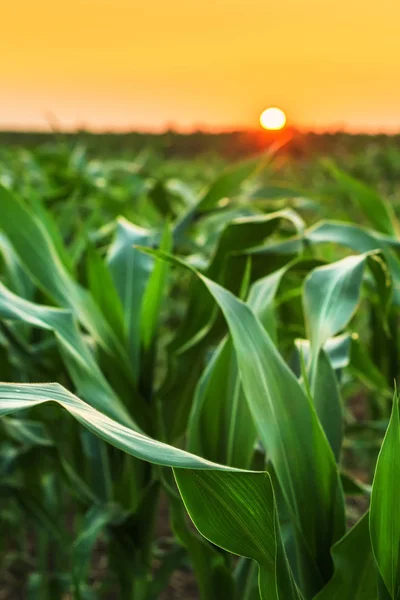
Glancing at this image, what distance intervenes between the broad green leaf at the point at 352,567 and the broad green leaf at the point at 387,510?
0.11ft

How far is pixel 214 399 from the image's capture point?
0.77m

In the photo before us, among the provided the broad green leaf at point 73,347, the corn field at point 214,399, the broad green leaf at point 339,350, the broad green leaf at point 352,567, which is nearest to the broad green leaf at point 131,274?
the corn field at point 214,399

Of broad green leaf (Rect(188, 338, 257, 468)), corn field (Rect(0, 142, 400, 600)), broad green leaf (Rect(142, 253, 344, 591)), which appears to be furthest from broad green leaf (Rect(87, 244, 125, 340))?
broad green leaf (Rect(142, 253, 344, 591))

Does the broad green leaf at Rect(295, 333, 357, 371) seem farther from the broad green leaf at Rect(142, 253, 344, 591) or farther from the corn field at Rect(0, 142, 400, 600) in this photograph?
the broad green leaf at Rect(142, 253, 344, 591)

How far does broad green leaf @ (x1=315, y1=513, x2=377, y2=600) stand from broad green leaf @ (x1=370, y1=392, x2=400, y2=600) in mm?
33

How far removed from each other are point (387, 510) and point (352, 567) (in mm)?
77

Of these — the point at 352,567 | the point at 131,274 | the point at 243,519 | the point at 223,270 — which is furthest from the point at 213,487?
the point at 131,274

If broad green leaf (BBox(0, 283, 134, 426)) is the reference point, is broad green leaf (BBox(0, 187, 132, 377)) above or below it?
above

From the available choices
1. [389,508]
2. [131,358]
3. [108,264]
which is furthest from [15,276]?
[389,508]

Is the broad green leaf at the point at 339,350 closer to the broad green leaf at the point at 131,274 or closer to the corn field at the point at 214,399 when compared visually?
the corn field at the point at 214,399

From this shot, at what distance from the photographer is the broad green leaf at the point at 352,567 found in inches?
22.6

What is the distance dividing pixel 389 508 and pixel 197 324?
1.53 feet

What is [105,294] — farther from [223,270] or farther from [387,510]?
[387,510]

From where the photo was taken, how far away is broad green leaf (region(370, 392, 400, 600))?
1.72 ft
